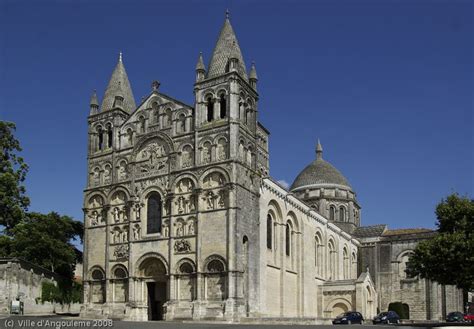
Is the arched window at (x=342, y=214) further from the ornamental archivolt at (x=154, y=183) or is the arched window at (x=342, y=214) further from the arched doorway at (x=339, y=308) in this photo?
the ornamental archivolt at (x=154, y=183)

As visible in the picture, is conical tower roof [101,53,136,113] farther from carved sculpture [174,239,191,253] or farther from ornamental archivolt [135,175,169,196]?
carved sculpture [174,239,191,253]

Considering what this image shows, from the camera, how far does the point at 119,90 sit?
50.7m

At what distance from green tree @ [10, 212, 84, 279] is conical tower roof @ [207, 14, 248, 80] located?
19.1 m

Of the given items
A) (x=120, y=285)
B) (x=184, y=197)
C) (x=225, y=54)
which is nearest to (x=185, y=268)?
(x=184, y=197)

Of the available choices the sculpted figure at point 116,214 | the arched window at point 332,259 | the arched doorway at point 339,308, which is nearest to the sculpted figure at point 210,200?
the sculpted figure at point 116,214

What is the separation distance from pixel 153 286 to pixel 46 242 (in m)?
11.1

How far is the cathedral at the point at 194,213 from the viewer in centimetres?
4103

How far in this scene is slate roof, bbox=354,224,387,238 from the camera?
72.6 meters

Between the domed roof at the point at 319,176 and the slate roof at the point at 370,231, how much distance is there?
5710 mm

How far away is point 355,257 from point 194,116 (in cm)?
3336

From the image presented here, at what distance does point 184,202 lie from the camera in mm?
43375

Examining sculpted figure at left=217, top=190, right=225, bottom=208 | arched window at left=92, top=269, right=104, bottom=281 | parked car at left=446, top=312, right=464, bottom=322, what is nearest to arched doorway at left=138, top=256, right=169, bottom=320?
arched window at left=92, top=269, right=104, bottom=281

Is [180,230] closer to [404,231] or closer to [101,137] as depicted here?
[101,137]

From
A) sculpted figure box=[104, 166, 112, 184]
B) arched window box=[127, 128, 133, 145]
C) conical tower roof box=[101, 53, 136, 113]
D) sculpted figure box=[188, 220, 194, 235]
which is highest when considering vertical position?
conical tower roof box=[101, 53, 136, 113]
